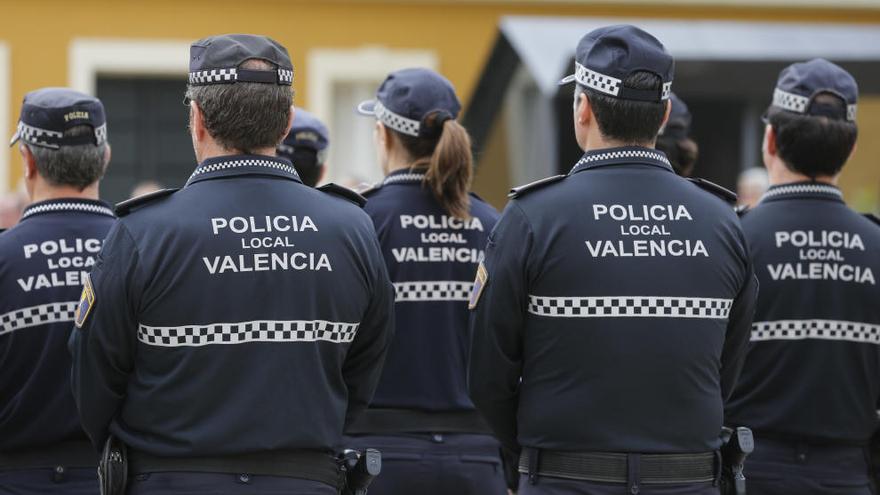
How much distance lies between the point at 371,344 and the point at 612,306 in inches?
27.3

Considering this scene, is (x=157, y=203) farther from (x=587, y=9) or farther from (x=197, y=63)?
(x=587, y=9)

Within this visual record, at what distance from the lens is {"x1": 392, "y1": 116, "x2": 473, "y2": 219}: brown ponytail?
511 cm

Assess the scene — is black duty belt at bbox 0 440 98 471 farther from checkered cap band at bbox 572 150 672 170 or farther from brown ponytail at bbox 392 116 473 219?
checkered cap band at bbox 572 150 672 170

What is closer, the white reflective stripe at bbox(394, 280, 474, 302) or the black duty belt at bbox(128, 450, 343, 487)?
the black duty belt at bbox(128, 450, 343, 487)

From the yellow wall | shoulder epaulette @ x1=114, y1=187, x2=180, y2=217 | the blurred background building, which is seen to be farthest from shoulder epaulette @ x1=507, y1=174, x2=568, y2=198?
the yellow wall

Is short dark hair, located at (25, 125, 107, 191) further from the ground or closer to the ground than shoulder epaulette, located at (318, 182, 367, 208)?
closer to the ground

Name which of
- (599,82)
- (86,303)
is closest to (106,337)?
A: (86,303)

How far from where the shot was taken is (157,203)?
372 centimetres

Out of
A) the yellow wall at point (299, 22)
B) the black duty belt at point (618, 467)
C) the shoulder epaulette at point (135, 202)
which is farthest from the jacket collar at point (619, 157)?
the yellow wall at point (299, 22)

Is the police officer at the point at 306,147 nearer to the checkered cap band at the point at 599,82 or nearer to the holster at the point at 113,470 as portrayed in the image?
the checkered cap band at the point at 599,82

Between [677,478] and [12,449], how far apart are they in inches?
79.7

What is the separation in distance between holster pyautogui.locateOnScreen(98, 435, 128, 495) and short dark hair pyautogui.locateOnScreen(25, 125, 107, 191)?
4.33ft

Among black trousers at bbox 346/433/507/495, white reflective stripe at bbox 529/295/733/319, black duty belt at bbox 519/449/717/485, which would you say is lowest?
black trousers at bbox 346/433/507/495

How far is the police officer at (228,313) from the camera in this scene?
11.8 feet
